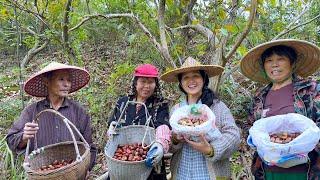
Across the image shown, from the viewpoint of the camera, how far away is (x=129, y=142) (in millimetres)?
2699

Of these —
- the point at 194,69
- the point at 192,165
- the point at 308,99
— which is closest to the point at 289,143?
the point at 308,99

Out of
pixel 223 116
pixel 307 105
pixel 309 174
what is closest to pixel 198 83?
pixel 223 116

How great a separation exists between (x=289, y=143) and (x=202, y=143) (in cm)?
55

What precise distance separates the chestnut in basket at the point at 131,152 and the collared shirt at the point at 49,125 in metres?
0.23

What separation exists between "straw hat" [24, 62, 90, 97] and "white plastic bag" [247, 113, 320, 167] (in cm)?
131

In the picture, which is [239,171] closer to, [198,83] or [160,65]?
[198,83]

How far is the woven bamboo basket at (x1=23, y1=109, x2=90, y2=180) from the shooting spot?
2.01m

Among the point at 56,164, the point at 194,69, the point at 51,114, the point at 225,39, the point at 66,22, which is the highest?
the point at 66,22

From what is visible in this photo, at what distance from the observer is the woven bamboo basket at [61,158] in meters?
2.01

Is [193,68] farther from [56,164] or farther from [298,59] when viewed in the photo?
[56,164]

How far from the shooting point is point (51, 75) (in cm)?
261

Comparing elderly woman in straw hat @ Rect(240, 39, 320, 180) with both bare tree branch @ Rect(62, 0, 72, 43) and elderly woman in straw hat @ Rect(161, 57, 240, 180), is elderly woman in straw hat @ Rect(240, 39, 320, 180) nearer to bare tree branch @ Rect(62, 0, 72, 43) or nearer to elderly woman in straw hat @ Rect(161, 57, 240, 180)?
elderly woman in straw hat @ Rect(161, 57, 240, 180)

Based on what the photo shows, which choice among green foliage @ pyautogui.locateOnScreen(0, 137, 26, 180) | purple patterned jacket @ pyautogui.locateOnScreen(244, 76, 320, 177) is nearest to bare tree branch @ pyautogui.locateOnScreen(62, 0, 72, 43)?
green foliage @ pyautogui.locateOnScreen(0, 137, 26, 180)

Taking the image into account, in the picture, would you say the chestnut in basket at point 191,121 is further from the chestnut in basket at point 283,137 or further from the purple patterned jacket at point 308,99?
the purple patterned jacket at point 308,99
